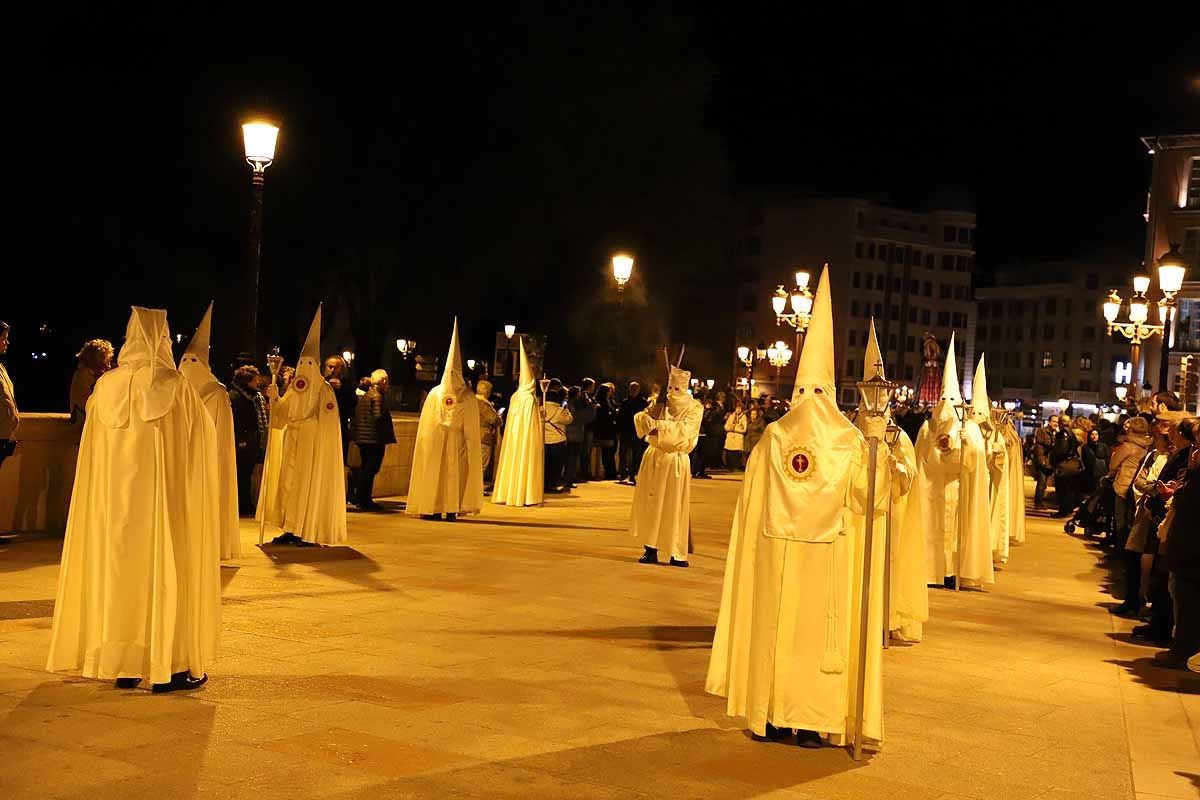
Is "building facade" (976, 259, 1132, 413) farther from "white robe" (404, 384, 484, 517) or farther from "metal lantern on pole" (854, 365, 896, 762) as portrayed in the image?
"metal lantern on pole" (854, 365, 896, 762)

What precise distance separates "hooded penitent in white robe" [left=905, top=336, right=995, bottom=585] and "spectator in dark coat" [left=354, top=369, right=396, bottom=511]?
269 inches

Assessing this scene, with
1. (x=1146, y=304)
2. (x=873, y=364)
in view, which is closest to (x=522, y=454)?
(x=1146, y=304)

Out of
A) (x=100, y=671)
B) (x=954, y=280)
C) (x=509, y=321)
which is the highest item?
(x=954, y=280)

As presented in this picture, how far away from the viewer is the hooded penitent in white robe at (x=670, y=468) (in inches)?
553

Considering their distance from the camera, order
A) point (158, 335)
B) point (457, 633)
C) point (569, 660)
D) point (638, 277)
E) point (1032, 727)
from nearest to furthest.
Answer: point (158, 335) < point (1032, 727) < point (569, 660) < point (457, 633) < point (638, 277)

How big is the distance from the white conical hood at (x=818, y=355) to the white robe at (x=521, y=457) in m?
13.5

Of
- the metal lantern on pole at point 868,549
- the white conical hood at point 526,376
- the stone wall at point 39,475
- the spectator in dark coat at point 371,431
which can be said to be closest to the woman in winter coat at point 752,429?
the white conical hood at point 526,376

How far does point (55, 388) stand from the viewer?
32188 millimetres

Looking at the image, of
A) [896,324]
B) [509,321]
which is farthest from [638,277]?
[896,324]

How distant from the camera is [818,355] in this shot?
A: 7.10m

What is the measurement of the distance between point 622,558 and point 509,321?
28.7 m

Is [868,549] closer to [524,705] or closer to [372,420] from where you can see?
[524,705]

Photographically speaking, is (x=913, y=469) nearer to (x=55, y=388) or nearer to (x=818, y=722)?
(x=818, y=722)

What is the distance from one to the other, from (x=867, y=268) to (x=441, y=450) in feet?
337
